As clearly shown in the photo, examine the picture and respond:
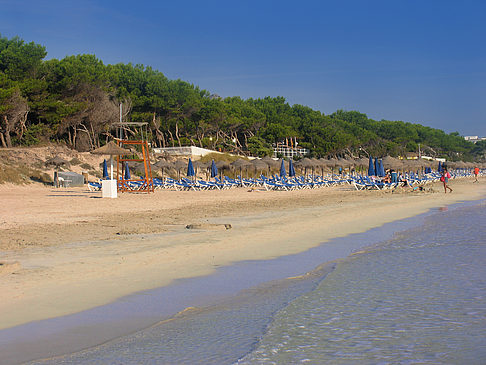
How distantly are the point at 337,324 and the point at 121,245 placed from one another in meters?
4.21

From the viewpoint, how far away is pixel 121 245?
7340 millimetres

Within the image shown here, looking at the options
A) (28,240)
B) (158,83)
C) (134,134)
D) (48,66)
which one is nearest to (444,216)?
(28,240)

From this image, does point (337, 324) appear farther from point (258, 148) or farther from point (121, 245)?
point (258, 148)

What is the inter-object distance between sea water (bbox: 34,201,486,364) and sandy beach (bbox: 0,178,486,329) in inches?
40.9

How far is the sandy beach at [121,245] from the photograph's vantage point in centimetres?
470

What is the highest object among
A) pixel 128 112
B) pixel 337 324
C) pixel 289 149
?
pixel 128 112


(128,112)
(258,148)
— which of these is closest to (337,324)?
(128,112)

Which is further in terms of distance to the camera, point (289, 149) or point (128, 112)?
point (289, 149)

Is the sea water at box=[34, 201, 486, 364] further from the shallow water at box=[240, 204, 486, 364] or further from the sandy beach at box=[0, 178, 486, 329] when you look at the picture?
the sandy beach at box=[0, 178, 486, 329]

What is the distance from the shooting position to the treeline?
107 ft

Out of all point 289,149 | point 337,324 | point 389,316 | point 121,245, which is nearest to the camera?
point 337,324

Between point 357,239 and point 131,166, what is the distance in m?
23.5

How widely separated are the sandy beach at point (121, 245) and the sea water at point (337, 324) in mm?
1039

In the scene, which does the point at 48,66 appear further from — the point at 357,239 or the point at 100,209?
the point at 357,239
